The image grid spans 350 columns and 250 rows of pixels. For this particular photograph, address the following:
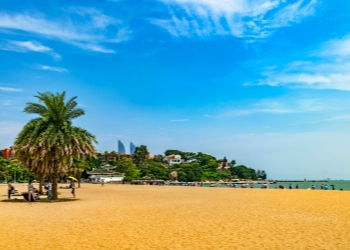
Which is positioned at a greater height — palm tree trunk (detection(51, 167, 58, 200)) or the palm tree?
the palm tree

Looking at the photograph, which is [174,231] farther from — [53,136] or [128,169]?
[128,169]

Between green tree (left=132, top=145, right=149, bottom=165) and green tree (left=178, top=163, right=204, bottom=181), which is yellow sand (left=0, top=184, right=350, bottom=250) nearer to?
green tree (left=178, top=163, right=204, bottom=181)

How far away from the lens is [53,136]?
24594 millimetres

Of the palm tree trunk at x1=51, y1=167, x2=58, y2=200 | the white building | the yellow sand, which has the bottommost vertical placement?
the yellow sand

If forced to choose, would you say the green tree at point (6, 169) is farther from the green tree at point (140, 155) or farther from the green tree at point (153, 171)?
the green tree at point (140, 155)

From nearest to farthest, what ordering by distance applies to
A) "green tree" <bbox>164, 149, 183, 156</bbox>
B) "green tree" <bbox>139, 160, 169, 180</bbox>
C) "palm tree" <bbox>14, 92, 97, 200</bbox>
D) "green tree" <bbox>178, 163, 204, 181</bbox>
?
"palm tree" <bbox>14, 92, 97, 200</bbox>, "green tree" <bbox>139, 160, 169, 180</bbox>, "green tree" <bbox>178, 163, 204, 181</bbox>, "green tree" <bbox>164, 149, 183, 156</bbox>

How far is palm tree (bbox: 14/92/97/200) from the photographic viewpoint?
→ 24594 mm

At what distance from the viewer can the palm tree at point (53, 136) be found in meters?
24.6

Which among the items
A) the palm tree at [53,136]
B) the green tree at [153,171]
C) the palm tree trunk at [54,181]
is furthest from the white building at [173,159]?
the palm tree at [53,136]

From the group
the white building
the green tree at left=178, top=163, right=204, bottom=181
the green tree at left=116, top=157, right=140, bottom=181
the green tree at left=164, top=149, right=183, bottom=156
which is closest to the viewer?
the green tree at left=116, top=157, right=140, bottom=181

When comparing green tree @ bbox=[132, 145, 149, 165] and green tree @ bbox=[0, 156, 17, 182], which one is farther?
green tree @ bbox=[132, 145, 149, 165]

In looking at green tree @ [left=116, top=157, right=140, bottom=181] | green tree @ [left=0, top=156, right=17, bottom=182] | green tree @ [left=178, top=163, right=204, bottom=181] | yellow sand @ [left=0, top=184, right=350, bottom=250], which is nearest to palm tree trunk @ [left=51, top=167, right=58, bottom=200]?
yellow sand @ [left=0, top=184, right=350, bottom=250]

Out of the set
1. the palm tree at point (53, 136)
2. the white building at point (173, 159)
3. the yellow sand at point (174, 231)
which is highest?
the white building at point (173, 159)

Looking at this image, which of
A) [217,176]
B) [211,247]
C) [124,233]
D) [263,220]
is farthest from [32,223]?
[217,176]
